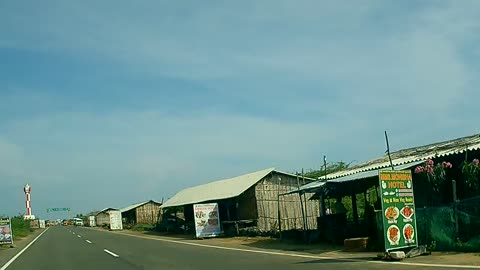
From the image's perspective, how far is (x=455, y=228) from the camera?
708 inches

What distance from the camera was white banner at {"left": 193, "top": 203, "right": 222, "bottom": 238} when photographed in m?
37.9

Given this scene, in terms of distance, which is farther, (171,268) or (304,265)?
(171,268)

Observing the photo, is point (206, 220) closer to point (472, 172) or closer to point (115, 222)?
point (472, 172)

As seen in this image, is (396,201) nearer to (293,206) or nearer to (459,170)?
(459,170)

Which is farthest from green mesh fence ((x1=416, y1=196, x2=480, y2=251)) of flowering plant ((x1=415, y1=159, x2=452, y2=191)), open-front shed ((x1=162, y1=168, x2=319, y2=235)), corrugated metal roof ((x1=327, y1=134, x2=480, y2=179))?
open-front shed ((x1=162, y1=168, x2=319, y2=235))

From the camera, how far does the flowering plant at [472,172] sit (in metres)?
19.6

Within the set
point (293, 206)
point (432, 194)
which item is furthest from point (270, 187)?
point (432, 194)

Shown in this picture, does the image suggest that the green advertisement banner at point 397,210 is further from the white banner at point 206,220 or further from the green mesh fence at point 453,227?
the white banner at point 206,220

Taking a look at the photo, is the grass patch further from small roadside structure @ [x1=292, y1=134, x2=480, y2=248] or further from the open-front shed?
small roadside structure @ [x1=292, y1=134, x2=480, y2=248]

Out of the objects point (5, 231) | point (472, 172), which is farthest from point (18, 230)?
point (472, 172)

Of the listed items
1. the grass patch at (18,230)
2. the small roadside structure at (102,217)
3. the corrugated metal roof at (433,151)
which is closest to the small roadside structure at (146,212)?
the grass patch at (18,230)

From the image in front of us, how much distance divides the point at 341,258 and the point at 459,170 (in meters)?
6.97

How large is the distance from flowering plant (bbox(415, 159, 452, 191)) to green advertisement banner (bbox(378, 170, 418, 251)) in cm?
379

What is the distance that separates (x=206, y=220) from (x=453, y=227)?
22.2 m
